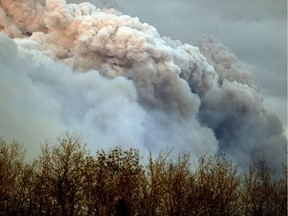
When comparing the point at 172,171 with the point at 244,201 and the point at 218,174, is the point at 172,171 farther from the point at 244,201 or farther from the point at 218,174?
the point at 244,201

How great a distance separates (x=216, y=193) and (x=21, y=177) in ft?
53.0

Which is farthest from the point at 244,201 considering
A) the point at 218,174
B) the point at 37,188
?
the point at 37,188

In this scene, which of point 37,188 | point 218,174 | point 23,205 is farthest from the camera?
point 23,205

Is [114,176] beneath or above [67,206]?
above

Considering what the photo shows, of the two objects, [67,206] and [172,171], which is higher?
[172,171]

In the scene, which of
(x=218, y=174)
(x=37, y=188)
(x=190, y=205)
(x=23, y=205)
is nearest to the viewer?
(x=190, y=205)

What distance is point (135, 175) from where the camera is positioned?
32.2 metres

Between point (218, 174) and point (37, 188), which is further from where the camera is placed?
point (37, 188)

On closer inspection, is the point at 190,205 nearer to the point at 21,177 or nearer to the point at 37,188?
the point at 37,188

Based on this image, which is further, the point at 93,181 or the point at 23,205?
the point at 23,205

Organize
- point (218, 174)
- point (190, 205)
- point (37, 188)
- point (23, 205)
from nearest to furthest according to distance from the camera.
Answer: point (190, 205)
point (218, 174)
point (37, 188)
point (23, 205)

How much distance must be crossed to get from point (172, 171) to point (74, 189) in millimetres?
6994

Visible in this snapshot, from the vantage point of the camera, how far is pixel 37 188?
115 ft

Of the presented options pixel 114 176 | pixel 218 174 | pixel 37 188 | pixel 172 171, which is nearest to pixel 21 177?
pixel 37 188
